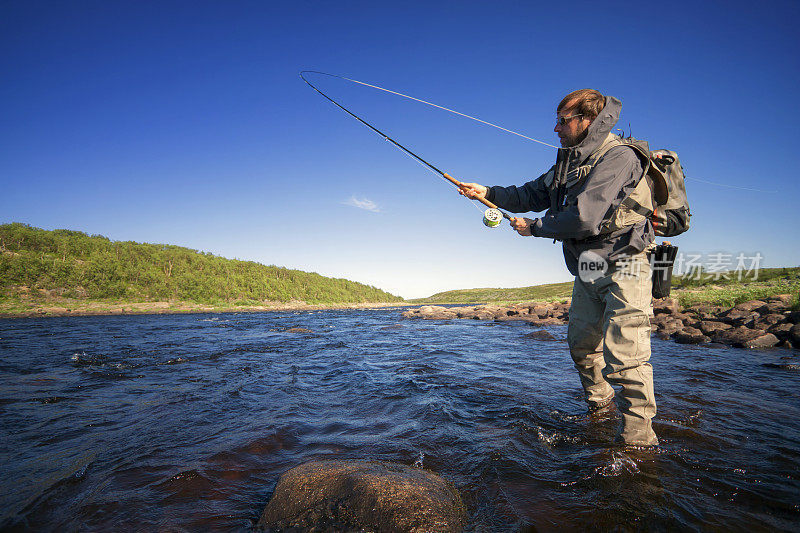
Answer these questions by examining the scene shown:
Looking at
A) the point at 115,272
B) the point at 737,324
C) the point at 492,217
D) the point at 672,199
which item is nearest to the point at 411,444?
the point at 492,217

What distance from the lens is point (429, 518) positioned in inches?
73.2

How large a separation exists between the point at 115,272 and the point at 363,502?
61664mm

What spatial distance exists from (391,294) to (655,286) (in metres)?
148

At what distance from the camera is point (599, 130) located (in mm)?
2842

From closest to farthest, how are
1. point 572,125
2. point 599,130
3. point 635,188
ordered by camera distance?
point 635,188, point 599,130, point 572,125

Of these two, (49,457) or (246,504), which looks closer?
(246,504)

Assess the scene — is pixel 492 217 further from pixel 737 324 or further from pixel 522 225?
pixel 737 324

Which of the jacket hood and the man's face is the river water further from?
the man's face

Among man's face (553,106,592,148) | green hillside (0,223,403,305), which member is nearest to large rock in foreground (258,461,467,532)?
man's face (553,106,592,148)

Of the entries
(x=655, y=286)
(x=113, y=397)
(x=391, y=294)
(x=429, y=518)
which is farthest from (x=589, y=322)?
(x=391, y=294)

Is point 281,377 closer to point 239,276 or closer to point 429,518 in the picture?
point 429,518

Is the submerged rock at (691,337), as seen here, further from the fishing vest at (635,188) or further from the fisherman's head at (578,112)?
the fisherman's head at (578,112)

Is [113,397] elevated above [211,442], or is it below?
below

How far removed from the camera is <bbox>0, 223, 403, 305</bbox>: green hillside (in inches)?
1515
